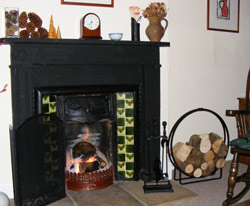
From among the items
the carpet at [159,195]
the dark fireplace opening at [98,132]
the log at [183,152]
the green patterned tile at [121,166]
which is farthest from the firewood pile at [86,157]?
the log at [183,152]

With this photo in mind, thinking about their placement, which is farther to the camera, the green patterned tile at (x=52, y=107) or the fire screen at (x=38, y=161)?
the green patterned tile at (x=52, y=107)

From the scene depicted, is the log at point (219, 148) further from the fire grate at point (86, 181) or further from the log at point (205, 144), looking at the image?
the fire grate at point (86, 181)

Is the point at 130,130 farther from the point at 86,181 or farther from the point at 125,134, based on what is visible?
the point at 86,181

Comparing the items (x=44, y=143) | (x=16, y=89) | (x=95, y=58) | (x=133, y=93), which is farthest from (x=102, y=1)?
(x=44, y=143)

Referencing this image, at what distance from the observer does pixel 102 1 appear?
2656mm

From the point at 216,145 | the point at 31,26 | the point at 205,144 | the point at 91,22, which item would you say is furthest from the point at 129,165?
the point at 31,26

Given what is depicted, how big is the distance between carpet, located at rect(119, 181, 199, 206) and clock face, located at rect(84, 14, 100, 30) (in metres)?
1.34

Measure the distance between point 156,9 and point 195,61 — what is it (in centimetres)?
86

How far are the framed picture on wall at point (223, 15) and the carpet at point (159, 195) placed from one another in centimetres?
171

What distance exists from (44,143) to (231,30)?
234cm

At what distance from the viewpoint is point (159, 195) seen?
2516mm

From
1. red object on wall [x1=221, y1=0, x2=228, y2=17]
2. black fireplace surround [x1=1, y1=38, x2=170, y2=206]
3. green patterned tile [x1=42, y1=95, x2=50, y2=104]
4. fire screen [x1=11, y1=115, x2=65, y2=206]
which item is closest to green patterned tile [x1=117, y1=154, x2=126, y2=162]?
black fireplace surround [x1=1, y1=38, x2=170, y2=206]

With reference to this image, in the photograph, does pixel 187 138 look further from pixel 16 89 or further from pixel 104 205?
pixel 16 89

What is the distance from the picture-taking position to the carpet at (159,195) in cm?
240
